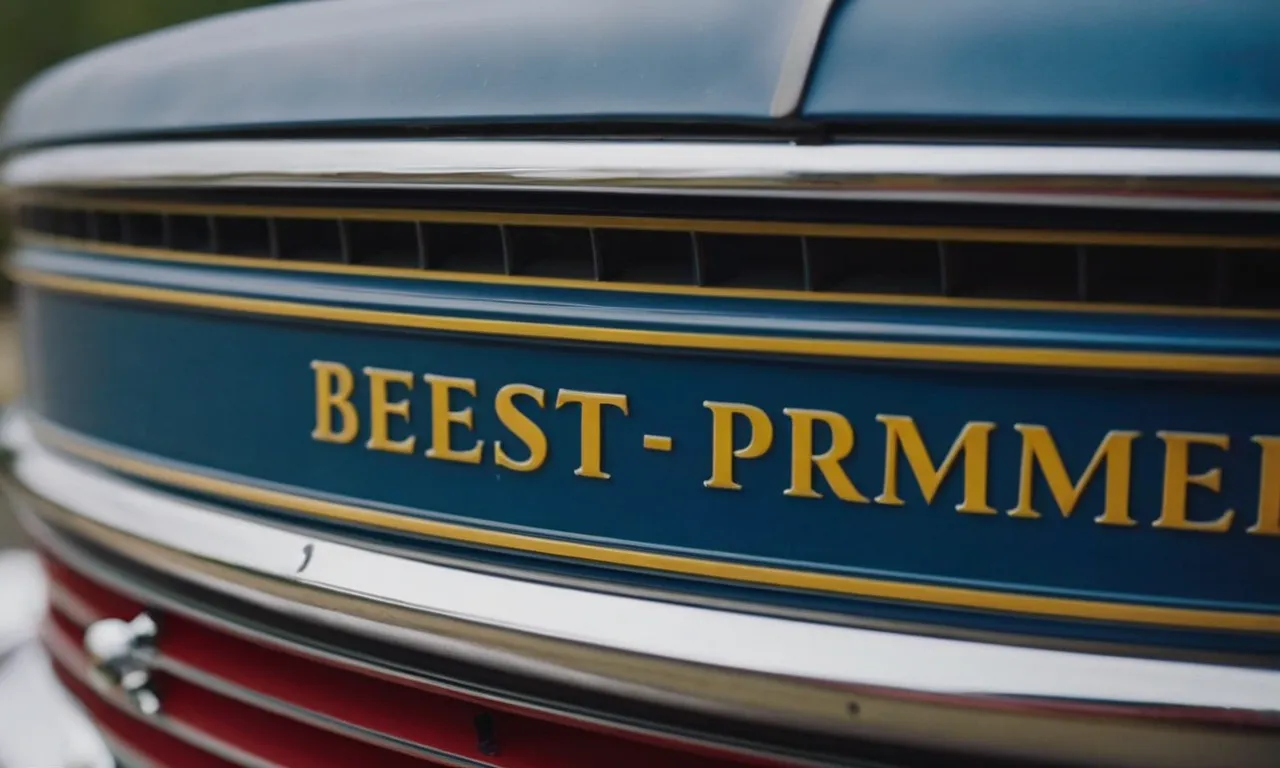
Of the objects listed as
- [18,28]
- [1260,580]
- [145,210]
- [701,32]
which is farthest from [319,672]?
[18,28]

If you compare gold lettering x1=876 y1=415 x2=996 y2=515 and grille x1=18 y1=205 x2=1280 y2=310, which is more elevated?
grille x1=18 y1=205 x2=1280 y2=310

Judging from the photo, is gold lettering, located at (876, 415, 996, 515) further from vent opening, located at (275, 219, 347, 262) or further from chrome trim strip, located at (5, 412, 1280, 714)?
vent opening, located at (275, 219, 347, 262)

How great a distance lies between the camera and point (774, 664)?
113 cm

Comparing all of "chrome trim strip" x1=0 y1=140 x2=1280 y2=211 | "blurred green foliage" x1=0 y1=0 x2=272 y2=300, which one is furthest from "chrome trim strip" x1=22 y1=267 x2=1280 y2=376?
"blurred green foliage" x1=0 y1=0 x2=272 y2=300

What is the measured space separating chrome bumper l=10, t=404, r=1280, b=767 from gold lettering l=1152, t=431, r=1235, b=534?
12 cm

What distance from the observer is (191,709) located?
1.64 meters

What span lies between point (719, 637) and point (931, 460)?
25 cm

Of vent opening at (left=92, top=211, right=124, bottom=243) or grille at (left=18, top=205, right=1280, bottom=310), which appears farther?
vent opening at (left=92, top=211, right=124, bottom=243)

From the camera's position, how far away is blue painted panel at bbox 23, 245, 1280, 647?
1.03 m

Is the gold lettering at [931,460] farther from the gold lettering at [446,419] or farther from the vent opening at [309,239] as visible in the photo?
the vent opening at [309,239]

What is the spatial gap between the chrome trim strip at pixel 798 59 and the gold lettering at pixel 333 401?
559 millimetres

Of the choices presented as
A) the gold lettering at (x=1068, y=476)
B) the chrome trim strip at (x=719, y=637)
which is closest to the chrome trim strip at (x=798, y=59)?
the gold lettering at (x=1068, y=476)

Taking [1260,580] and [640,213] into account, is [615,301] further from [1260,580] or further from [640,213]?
[1260,580]

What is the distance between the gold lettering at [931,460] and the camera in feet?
3.51
